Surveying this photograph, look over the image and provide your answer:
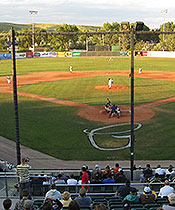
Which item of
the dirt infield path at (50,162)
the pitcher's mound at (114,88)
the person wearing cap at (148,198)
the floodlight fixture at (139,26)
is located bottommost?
the dirt infield path at (50,162)

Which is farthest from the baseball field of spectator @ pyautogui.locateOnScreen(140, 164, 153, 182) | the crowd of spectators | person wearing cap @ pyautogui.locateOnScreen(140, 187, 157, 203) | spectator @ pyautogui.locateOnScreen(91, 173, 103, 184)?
person wearing cap @ pyautogui.locateOnScreen(140, 187, 157, 203)

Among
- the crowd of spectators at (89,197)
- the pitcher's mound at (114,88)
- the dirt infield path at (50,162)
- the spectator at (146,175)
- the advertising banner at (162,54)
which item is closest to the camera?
the crowd of spectators at (89,197)

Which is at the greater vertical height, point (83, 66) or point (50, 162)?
point (83, 66)

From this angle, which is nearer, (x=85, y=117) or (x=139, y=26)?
(x=139, y=26)

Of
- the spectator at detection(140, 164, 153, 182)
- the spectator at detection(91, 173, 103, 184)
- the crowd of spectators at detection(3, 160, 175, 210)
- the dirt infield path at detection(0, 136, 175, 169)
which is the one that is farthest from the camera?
the dirt infield path at detection(0, 136, 175, 169)

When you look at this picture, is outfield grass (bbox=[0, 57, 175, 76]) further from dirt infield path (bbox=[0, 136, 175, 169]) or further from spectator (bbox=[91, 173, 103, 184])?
spectator (bbox=[91, 173, 103, 184])

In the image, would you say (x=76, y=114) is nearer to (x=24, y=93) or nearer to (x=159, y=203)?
(x=24, y=93)

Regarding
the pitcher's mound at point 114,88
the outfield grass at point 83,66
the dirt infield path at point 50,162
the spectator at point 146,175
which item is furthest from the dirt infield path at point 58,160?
the outfield grass at point 83,66

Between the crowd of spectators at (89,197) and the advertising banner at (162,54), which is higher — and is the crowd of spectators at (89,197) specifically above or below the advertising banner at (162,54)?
below

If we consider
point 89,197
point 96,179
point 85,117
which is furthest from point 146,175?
point 85,117

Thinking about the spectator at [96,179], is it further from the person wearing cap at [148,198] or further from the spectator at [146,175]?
the person wearing cap at [148,198]

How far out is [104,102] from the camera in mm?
31719

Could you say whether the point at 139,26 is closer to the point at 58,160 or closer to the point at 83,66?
the point at 58,160

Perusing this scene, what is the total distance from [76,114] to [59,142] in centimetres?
740
